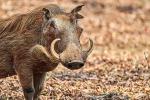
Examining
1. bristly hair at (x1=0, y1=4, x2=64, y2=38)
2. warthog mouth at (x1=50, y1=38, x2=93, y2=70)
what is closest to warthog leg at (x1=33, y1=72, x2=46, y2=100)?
bristly hair at (x1=0, y1=4, x2=64, y2=38)

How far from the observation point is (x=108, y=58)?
41.2 ft

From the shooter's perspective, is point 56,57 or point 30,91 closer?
point 56,57

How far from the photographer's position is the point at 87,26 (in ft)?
56.3

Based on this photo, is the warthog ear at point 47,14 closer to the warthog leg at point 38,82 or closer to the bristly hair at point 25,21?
the bristly hair at point 25,21

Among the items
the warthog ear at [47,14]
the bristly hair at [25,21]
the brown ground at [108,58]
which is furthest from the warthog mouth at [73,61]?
the brown ground at [108,58]

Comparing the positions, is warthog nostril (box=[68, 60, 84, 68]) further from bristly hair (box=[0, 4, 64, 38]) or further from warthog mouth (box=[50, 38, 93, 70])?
bristly hair (box=[0, 4, 64, 38])

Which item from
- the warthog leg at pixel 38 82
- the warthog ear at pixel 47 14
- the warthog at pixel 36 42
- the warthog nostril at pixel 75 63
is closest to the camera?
the warthog nostril at pixel 75 63

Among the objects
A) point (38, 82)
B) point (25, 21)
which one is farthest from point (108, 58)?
point (25, 21)

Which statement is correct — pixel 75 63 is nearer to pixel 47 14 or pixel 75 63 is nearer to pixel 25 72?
pixel 47 14

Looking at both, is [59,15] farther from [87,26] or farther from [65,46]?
[87,26]

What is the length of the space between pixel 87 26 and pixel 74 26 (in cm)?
1062

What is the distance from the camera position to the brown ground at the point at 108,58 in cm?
844

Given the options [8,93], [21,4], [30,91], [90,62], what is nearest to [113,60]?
[90,62]

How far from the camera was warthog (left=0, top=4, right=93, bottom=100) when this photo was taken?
6.44m
